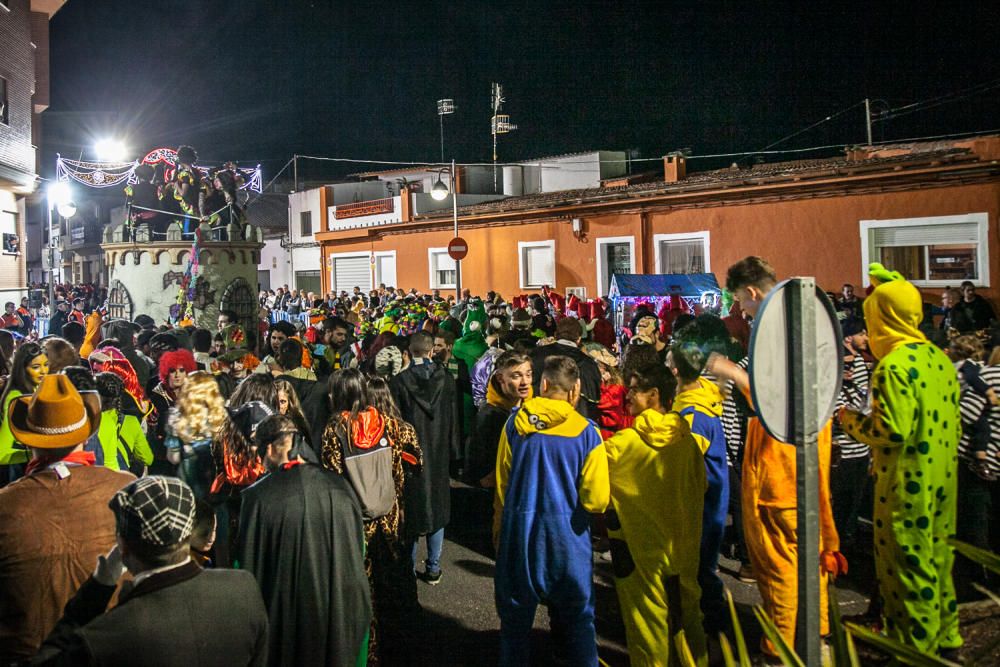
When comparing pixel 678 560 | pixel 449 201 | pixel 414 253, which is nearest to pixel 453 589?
pixel 678 560

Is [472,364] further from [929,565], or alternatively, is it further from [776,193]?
[776,193]

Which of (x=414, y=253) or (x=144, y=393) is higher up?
(x=414, y=253)

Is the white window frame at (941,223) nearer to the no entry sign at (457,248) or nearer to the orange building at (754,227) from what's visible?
the orange building at (754,227)

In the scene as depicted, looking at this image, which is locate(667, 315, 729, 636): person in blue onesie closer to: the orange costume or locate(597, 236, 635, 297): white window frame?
the orange costume

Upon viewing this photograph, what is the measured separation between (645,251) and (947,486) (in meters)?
16.8

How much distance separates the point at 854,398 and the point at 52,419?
5.15 m

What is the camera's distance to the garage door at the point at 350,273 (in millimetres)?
30766

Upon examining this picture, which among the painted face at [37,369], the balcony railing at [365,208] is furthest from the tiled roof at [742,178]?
the painted face at [37,369]

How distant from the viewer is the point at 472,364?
900 centimetres

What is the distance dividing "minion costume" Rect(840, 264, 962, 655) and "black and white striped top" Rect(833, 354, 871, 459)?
5.25ft

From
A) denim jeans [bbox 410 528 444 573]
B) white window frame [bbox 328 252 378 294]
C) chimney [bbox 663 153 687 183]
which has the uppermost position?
chimney [bbox 663 153 687 183]

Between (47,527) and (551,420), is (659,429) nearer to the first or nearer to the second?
(551,420)

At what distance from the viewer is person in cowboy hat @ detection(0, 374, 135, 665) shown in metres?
3.10

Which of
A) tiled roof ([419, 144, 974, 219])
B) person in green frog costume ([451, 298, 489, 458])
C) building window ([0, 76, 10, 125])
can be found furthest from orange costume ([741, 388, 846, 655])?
building window ([0, 76, 10, 125])
